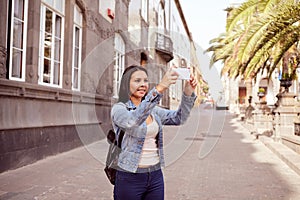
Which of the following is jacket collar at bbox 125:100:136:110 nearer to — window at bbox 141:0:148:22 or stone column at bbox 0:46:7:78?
stone column at bbox 0:46:7:78

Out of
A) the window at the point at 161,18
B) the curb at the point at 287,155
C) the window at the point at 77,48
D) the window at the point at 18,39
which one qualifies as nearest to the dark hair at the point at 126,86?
the window at the point at 18,39

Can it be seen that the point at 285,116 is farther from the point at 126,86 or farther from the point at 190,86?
the point at 126,86

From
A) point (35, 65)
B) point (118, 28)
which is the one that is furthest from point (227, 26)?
point (35, 65)

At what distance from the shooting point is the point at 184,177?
6305 millimetres

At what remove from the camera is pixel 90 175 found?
249 inches

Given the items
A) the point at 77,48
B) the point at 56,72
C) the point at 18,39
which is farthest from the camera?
the point at 77,48

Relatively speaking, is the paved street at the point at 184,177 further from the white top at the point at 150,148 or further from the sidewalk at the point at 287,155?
the white top at the point at 150,148

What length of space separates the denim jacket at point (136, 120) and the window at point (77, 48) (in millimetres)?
8106

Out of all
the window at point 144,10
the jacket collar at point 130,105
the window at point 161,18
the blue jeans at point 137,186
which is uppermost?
the window at point 161,18

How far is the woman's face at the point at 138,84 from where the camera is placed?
7.02 feet

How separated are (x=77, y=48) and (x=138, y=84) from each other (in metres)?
8.73

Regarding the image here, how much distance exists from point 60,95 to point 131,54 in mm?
7410

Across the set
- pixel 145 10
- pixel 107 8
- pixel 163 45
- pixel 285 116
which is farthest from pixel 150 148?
pixel 163 45

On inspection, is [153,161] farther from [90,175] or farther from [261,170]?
[261,170]
